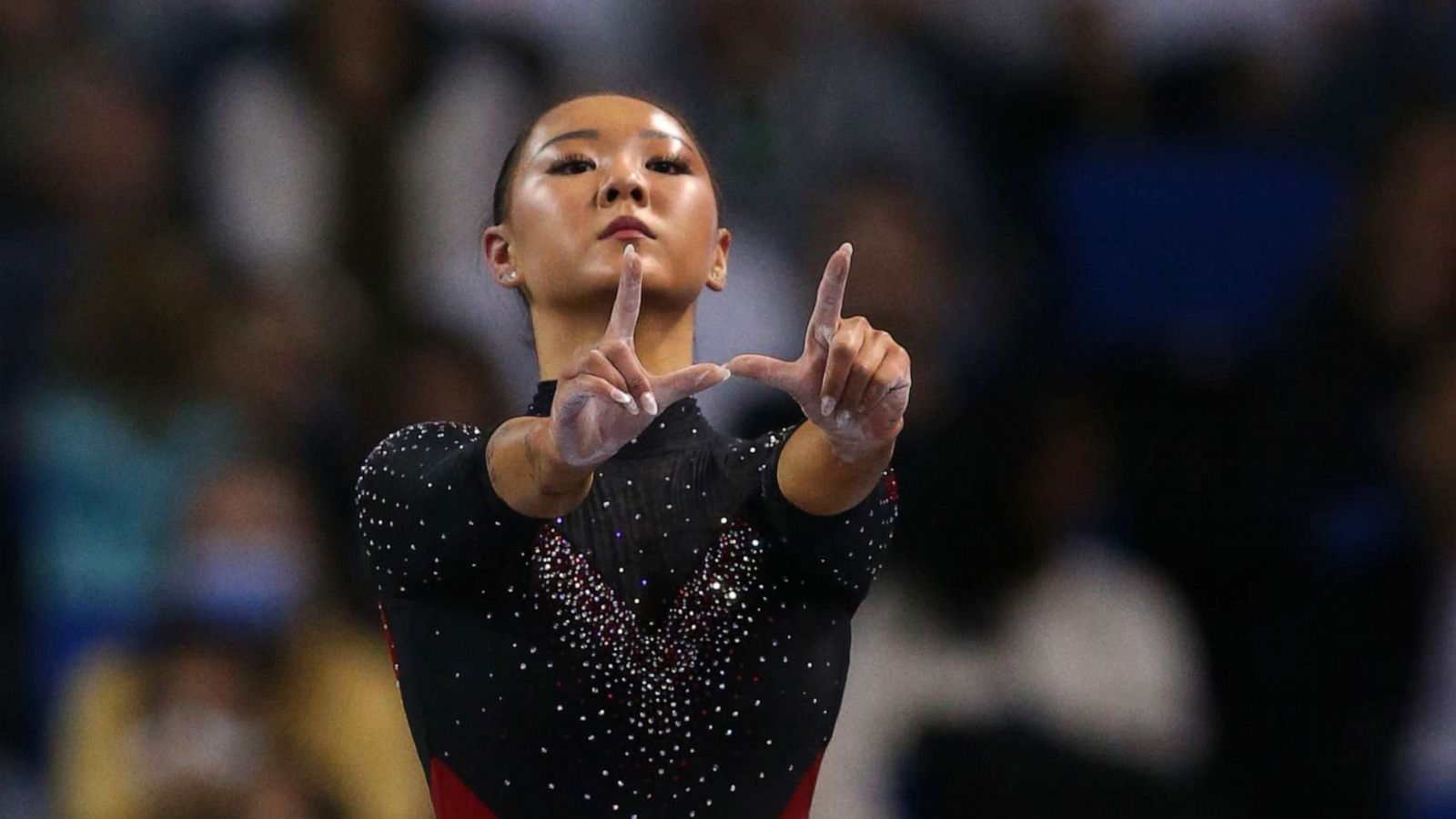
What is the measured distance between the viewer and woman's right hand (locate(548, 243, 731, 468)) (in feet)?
6.48

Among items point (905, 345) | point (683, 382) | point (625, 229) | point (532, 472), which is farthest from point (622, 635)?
point (905, 345)

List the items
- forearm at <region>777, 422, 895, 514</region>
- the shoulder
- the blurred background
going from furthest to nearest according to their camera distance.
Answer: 1. the blurred background
2. the shoulder
3. forearm at <region>777, 422, 895, 514</region>

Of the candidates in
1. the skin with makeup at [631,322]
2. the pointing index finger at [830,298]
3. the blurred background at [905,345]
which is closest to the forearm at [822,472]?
the skin with makeup at [631,322]

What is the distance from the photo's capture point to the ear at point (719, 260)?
241 centimetres

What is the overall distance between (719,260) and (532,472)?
462 millimetres

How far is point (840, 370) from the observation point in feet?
6.55

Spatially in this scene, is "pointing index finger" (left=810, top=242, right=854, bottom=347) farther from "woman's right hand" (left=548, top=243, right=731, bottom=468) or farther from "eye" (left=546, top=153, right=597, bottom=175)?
"eye" (left=546, top=153, right=597, bottom=175)

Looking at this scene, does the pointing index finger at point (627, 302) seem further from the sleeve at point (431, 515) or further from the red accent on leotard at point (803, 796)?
the red accent on leotard at point (803, 796)

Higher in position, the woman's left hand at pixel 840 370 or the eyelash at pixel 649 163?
the eyelash at pixel 649 163

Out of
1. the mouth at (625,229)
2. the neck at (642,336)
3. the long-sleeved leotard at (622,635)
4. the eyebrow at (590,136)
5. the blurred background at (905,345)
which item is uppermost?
the blurred background at (905,345)

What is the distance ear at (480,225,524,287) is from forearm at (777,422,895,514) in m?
0.41

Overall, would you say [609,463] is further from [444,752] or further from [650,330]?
[444,752]

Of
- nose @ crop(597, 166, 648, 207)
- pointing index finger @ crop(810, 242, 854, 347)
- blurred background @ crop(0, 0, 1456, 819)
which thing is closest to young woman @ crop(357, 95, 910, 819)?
nose @ crop(597, 166, 648, 207)

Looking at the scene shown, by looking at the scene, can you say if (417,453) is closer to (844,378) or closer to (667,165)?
(667,165)
